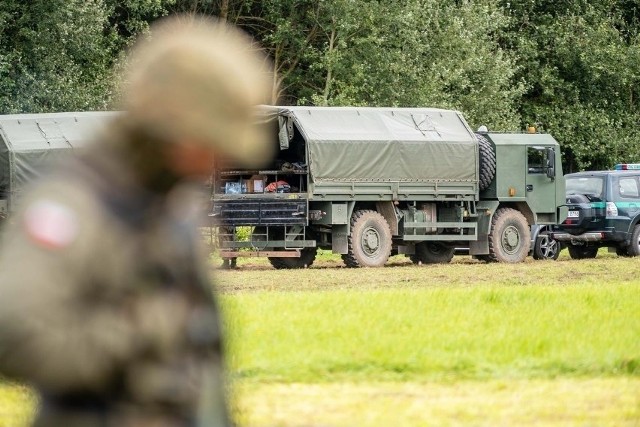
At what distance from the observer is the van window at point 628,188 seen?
113 ft

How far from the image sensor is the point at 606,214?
112 ft

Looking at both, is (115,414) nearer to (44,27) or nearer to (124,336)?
(124,336)

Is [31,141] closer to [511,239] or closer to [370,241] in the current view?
[370,241]

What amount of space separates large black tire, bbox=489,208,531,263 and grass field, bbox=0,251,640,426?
14.6m

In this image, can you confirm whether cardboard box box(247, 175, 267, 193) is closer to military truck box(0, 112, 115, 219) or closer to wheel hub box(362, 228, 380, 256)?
wheel hub box(362, 228, 380, 256)

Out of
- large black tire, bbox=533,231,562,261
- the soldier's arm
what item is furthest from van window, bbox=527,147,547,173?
the soldier's arm

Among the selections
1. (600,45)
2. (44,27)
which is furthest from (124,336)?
(600,45)

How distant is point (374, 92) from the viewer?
166 ft

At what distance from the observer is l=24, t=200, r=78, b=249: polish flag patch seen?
224 cm

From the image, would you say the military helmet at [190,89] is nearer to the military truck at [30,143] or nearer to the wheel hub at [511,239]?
the military truck at [30,143]

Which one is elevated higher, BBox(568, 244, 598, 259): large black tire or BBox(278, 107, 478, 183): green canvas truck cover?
BBox(278, 107, 478, 183): green canvas truck cover

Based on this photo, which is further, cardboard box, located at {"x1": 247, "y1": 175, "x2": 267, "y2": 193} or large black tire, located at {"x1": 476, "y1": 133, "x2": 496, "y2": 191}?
large black tire, located at {"x1": 476, "y1": 133, "x2": 496, "y2": 191}

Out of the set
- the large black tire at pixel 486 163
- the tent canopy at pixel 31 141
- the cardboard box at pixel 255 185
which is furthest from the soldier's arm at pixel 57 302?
the large black tire at pixel 486 163

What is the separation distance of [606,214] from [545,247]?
1760mm
